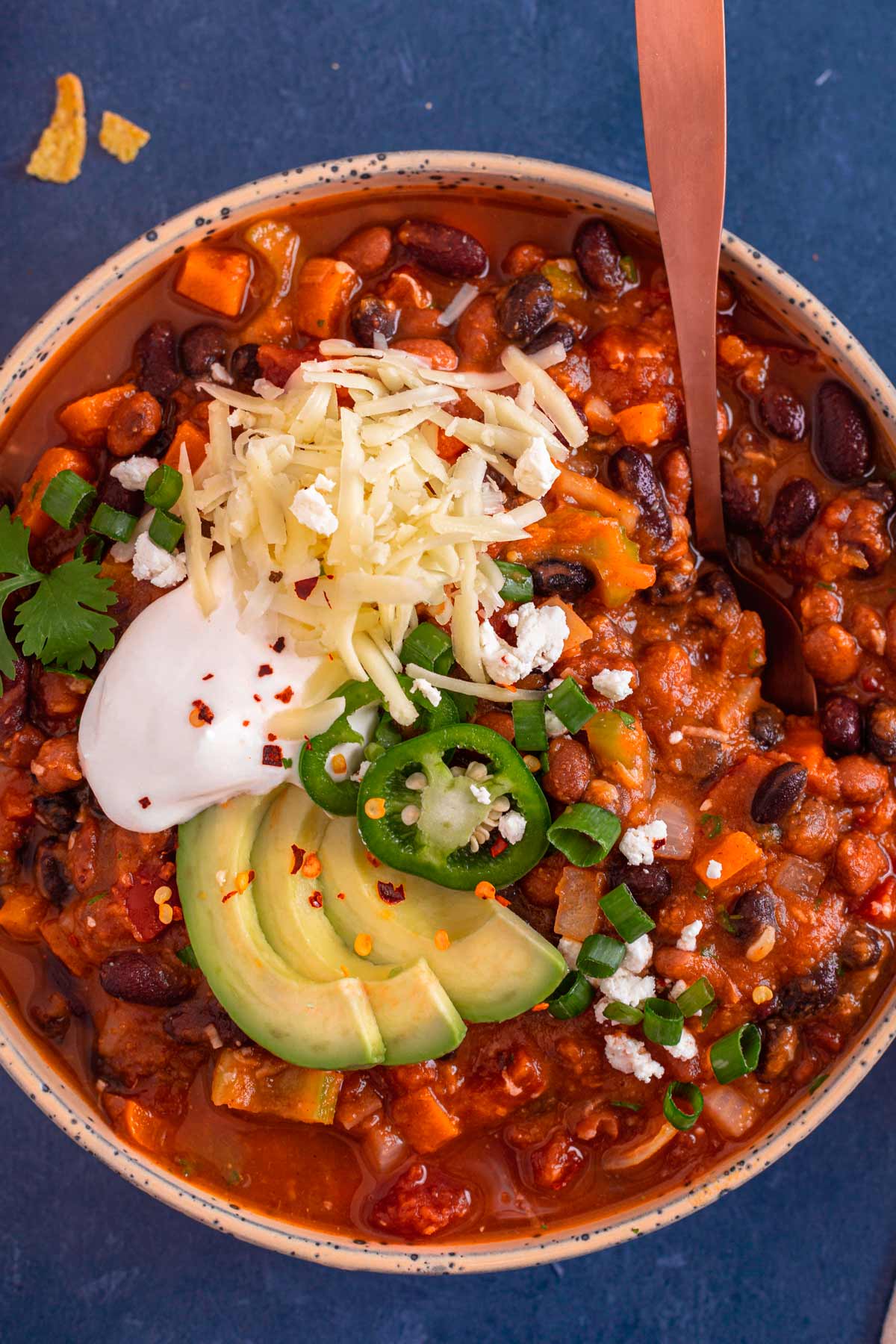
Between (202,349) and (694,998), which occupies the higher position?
(202,349)

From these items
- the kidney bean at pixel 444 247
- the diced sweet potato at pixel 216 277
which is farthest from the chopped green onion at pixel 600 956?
the diced sweet potato at pixel 216 277

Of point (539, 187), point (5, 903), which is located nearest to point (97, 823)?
point (5, 903)

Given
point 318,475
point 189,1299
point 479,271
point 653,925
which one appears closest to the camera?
point 318,475

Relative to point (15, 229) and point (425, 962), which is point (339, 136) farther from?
point (425, 962)

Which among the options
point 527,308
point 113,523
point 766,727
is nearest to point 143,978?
point 113,523

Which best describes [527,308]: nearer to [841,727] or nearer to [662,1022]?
[841,727]

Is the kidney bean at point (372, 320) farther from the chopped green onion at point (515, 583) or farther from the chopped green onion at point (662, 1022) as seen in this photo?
the chopped green onion at point (662, 1022)
